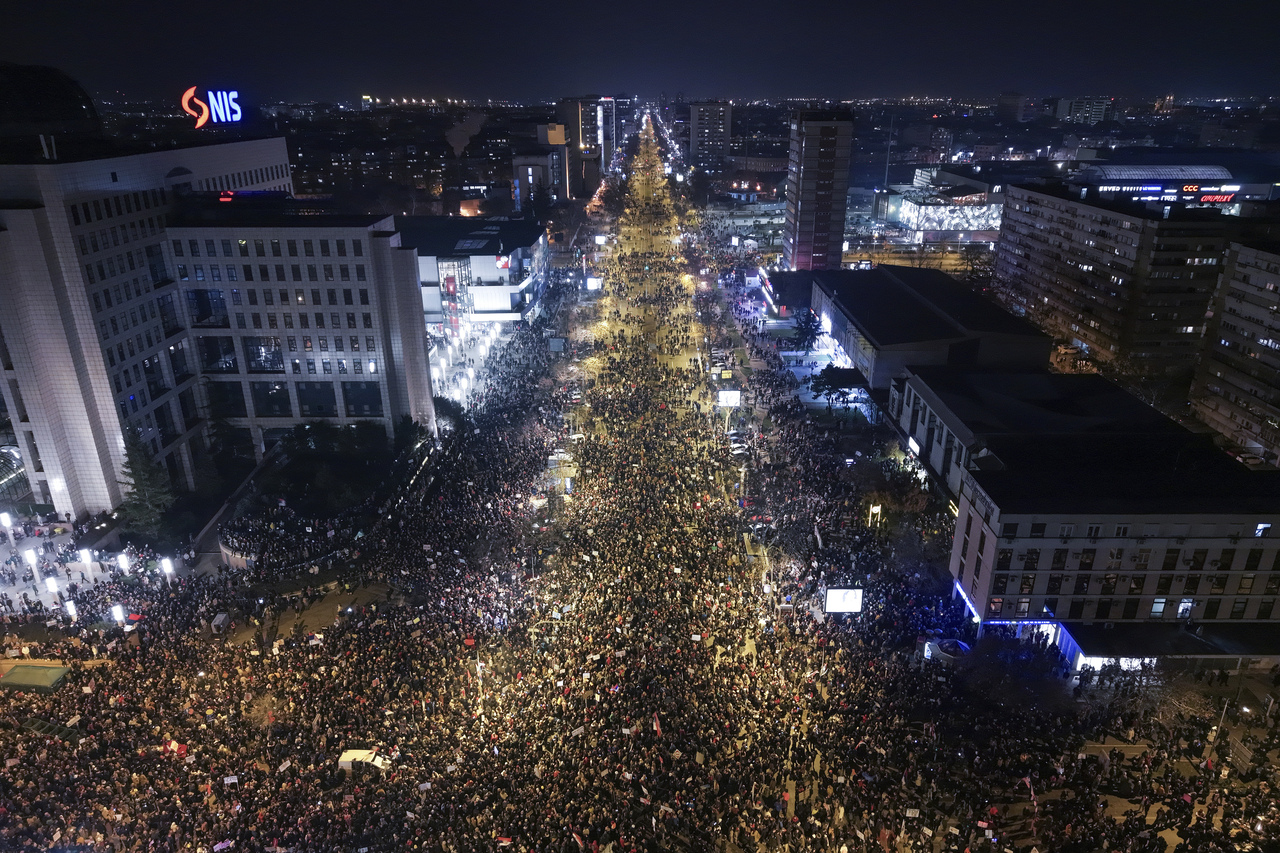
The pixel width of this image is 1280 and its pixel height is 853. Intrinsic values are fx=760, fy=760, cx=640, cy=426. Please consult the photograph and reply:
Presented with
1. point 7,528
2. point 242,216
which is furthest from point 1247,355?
point 7,528

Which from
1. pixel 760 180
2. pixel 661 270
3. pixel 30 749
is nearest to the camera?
pixel 30 749

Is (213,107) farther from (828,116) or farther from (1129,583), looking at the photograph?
(828,116)

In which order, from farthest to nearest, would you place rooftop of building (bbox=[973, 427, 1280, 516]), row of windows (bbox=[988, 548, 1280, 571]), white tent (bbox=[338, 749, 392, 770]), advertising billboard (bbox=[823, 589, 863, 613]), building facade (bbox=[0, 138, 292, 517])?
Answer: building facade (bbox=[0, 138, 292, 517]), advertising billboard (bbox=[823, 589, 863, 613]), row of windows (bbox=[988, 548, 1280, 571]), rooftop of building (bbox=[973, 427, 1280, 516]), white tent (bbox=[338, 749, 392, 770])

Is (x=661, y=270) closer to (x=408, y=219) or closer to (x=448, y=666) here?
(x=408, y=219)

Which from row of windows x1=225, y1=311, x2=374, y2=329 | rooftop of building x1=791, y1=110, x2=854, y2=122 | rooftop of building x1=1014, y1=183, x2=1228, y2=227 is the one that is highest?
rooftop of building x1=791, y1=110, x2=854, y2=122

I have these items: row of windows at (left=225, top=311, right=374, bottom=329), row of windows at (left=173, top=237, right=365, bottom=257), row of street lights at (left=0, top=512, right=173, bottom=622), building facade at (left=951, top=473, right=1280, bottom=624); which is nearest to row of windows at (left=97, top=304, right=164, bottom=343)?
row of windows at (left=225, top=311, right=374, bottom=329)

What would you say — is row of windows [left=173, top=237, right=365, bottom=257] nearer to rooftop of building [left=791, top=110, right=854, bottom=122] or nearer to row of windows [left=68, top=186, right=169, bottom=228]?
row of windows [left=68, top=186, right=169, bottom=228]

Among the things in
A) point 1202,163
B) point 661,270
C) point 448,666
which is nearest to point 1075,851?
point 448,666
